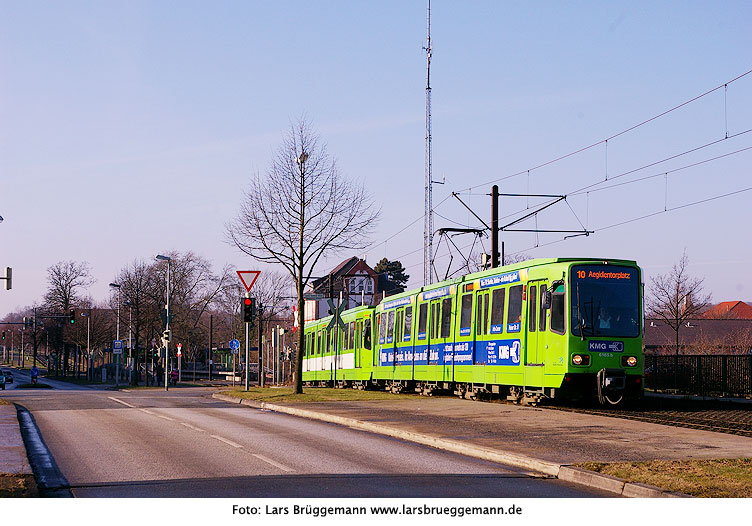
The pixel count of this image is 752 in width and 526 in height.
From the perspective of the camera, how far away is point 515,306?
24.2 m

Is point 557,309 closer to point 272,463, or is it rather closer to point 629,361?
point 629,361

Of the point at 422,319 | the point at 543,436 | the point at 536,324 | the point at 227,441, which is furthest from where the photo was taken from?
the point at 422,319

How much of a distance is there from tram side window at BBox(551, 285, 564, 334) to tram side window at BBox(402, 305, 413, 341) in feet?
35.8

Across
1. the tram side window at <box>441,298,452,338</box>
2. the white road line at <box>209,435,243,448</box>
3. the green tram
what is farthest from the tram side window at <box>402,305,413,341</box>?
the white road line at <box>209,435,243,448</box>

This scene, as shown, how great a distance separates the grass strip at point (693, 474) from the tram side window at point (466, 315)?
594 inches

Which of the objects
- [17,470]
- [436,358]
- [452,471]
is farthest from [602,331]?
[17,470]

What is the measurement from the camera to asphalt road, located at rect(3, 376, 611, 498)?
400 inches

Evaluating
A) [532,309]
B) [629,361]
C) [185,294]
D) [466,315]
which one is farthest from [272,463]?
[185,294]

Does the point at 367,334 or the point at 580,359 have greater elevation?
the point at 367,334

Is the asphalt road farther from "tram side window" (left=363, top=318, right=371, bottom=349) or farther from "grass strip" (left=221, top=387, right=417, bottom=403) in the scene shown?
"tram side window" (left=363, top=318, right=371, bottom=349)

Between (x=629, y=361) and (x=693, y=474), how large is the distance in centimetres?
1183

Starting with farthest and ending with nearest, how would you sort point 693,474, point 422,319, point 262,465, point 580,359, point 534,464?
point 422,319 → point 580,359 → point 534,464 → point 262,465 → point 693,474

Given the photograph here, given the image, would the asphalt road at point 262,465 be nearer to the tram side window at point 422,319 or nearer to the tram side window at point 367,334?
the tram side window at point 422,319

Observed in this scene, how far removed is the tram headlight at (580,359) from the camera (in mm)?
21922
